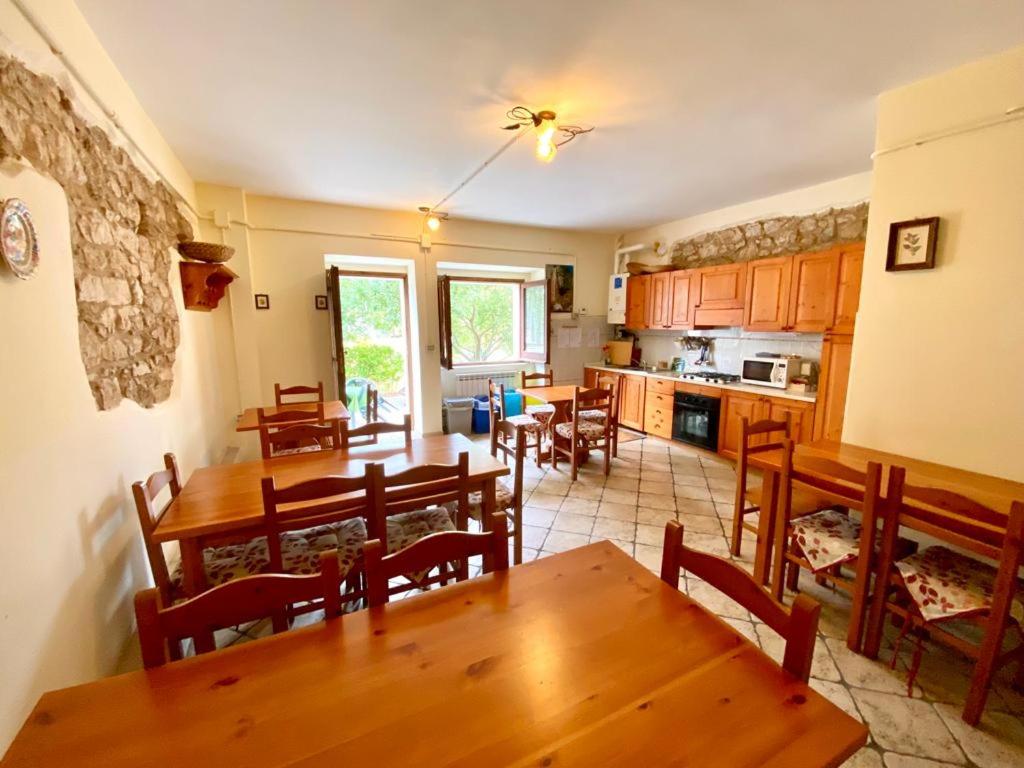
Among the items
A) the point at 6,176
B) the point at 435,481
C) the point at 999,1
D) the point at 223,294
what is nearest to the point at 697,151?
the point at 999,1

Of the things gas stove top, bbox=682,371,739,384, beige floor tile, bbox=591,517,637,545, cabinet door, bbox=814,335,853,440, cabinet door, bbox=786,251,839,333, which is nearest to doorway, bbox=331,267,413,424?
beige floor tile, bbox=591,517,637,545

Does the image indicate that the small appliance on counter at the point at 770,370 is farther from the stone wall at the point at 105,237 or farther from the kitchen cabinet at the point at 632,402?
the stone wall at the point at 105,237

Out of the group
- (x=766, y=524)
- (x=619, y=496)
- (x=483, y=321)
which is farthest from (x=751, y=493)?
(x=483, y=321)

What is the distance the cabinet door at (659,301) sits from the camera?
4.86 meters

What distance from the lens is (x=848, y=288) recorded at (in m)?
3.29

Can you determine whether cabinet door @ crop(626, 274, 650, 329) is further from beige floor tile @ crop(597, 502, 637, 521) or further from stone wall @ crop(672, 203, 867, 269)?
beige floor tile @ crop(597, 502, 637, 521)

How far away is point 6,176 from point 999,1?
3.32 meters

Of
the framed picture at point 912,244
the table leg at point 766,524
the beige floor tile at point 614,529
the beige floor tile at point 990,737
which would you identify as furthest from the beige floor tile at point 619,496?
the framed picture at point 912,244

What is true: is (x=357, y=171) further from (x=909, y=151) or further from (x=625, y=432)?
(x=625, y=432)

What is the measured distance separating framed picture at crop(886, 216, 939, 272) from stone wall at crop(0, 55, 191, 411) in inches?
138

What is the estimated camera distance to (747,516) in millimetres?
3102

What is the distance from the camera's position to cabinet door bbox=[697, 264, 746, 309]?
411cm

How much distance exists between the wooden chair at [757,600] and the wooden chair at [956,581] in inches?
38.3

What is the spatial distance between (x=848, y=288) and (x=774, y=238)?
1.00 m
